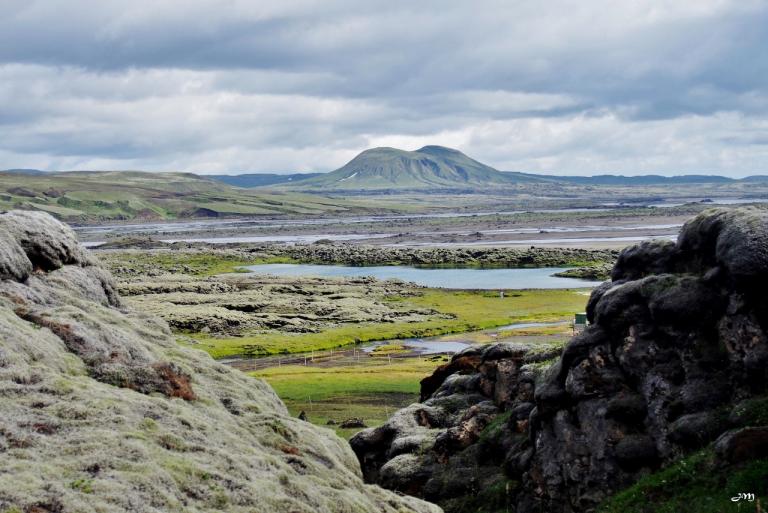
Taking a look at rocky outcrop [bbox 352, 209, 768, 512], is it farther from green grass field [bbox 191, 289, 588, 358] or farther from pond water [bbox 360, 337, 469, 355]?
green grass field [bbox 191, 289, 588, 358]

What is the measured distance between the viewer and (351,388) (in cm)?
8625

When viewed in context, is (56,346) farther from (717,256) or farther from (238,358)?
(238,358)

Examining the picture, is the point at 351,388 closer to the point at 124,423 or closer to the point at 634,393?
the point at 634,393

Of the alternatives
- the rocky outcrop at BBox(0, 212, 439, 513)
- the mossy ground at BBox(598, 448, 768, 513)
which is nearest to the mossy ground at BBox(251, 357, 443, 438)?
the rocky outcrop at BBox(0, 212, 439, 513)

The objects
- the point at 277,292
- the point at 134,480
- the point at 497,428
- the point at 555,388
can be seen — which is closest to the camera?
the point at 134,480

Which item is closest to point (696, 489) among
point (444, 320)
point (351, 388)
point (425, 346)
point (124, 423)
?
point (124, 423)

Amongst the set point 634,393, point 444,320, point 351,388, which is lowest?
point 444,320

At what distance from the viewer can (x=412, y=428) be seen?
55375 mm

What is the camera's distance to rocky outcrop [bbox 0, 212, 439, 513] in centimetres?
2897

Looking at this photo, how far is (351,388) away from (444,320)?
54915mm

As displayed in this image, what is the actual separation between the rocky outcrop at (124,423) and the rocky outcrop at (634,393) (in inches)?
233

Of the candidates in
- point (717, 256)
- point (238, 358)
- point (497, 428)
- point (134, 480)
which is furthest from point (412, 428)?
point (238, 358)

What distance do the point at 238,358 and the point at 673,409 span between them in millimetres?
82123

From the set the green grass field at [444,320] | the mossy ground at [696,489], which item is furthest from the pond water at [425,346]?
the mossy ground at [696,489]
